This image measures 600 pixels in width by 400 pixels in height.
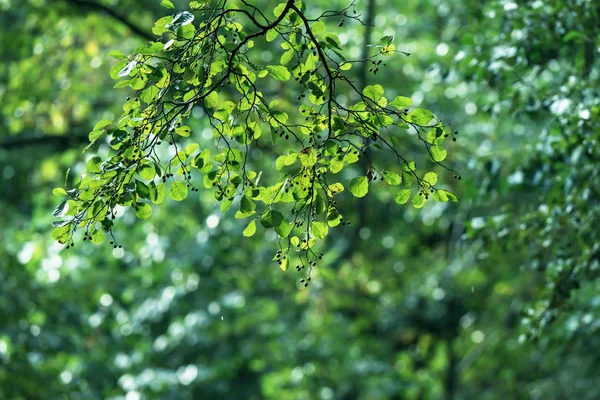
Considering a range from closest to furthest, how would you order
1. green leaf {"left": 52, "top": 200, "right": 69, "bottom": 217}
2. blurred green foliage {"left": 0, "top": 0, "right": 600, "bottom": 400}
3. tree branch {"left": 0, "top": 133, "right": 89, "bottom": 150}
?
green leaf {"left": 52, "top": 200, "right": 69, "bottom": 217} → blurred green foliage {"left": 0, "top": 0, "right": 600, "bottom": 400} → tree branch {"left": 0, "top": 133, "right": 89, "bottom": 150}

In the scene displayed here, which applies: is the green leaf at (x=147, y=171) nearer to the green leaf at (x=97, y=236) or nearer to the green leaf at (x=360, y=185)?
the green leaf at (x=97, y=236)

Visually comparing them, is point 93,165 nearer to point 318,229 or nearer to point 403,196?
point 318,229

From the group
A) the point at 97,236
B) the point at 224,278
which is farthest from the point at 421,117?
the point at 224,278

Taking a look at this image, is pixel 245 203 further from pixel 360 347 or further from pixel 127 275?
pixel 360 347

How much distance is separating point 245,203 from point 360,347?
7.09 meters

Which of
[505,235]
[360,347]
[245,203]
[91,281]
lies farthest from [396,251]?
[245,203]

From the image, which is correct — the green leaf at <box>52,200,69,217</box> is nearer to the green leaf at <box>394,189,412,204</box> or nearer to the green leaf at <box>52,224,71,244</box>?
the green leaf at <box>52,224,71,244</box>

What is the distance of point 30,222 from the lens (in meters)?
8.75

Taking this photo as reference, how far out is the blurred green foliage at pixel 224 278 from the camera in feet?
23.5

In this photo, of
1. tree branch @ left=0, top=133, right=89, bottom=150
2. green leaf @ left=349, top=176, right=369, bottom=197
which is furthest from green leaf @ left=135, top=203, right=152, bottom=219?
tree branch @ left=0, top=133, right=89, bottom=150

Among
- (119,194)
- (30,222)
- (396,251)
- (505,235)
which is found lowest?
(119,194)

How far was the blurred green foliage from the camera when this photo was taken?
7.16 metres

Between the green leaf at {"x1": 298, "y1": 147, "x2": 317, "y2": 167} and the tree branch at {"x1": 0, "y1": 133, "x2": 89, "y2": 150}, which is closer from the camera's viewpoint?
the green leaf at {"x1": 298, "y1": 147, "x2": 317, "y2": 167}

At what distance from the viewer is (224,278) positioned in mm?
8125
